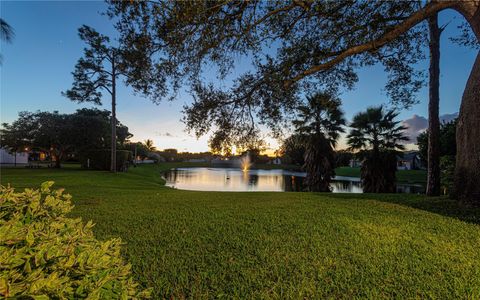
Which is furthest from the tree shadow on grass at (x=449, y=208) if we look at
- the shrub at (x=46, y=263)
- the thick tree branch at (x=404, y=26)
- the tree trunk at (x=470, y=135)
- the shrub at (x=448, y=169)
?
the shrub at (x=46, y=263)

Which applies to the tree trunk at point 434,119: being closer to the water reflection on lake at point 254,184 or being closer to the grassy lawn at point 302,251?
the grassy lawn at point 302,251

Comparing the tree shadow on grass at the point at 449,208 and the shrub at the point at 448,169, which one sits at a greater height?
the shrub at the point at 448,169

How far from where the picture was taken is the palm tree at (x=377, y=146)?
2039 cm

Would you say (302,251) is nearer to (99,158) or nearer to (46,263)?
(46,263)

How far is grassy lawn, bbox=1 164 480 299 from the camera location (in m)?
2.76

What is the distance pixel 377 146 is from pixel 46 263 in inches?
947

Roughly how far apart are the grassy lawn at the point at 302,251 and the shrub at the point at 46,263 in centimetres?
145

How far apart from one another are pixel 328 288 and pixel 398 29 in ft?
22.1

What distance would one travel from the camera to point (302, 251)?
12.0 feet

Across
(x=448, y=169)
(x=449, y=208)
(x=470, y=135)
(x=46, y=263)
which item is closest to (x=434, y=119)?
(x=470, y=135)

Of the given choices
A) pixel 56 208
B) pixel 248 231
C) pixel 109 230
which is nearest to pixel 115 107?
pixel 109 230

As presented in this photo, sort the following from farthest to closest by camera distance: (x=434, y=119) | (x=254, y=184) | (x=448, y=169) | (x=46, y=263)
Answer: (x=254, y=184) → (x=448, y=169) → (x=434, y=119) → (x=46, y=263)

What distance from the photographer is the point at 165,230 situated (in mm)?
4723

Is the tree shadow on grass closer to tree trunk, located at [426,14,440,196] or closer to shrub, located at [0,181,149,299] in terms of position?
tree trunk, located at [426,14,440,196]
